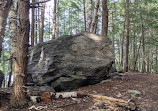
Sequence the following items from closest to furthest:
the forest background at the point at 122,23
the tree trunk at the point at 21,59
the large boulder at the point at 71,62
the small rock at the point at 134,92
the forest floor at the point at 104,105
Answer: the tree trunk at the point at 21,59 < the forest floor at the point at 104,105 < the small rock at the point at 134,92 < the large boulder at the point at 71,62 < the forest background at the point at 122,23

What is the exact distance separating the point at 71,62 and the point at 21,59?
8.96 ft

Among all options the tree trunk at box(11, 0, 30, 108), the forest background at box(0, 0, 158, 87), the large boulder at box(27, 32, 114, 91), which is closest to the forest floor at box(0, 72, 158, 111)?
the tree trunk at box(11, 0, 30, 108)

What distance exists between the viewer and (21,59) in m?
3.94

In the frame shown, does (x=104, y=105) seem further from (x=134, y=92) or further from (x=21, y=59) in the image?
(x=21, y=59)

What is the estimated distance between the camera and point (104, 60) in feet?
22.4

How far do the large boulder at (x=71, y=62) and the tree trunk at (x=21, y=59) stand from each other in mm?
A: 2137

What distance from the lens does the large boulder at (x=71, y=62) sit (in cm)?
612

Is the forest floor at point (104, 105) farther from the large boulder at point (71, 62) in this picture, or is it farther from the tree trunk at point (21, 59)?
the large boulder at point (71, 62)

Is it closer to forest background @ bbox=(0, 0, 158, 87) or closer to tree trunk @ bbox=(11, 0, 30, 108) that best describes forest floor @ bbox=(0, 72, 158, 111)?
tree trunk @ bbox=(11, 0, 30, 108)

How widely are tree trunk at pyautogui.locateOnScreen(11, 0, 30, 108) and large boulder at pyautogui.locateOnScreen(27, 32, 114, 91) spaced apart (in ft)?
7.01

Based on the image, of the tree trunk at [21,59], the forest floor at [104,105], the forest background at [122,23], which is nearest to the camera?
the tree trunk at [21,59]

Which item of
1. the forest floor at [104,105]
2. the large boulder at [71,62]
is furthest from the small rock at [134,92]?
the large boulder at [71,62]

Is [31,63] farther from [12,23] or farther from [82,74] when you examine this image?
[82,74]

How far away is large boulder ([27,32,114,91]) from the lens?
6117mm
